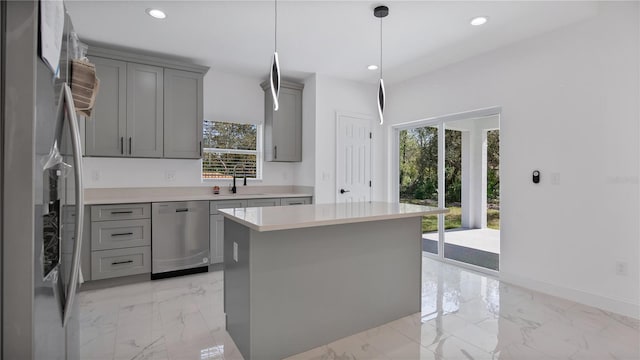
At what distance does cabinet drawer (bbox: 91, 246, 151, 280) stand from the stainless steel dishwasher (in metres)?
0.09

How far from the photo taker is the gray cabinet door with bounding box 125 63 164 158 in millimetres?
3723

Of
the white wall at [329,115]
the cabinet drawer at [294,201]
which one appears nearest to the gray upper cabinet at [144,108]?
the cabinet drawer at [294,201]

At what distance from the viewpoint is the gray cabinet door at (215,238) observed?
12.8ft

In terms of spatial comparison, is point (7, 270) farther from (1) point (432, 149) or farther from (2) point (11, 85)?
(1) point (432, 149)

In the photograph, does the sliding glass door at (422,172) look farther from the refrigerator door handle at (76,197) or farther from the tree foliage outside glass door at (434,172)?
the refrigerator door handle at (76,197)

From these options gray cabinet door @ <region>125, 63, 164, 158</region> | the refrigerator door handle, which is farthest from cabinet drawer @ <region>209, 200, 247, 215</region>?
the refrigerator door handle

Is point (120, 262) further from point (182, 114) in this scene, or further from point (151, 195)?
point (182, 114)

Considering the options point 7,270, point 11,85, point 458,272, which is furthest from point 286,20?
point 458,272

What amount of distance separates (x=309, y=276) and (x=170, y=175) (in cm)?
286

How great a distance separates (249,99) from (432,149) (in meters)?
2.78

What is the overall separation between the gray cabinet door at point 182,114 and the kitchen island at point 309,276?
208cm

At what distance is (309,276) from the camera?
221 centimetres

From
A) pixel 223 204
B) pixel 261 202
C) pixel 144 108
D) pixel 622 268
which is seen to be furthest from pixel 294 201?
pixel 622 268

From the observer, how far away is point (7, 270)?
0.87m
